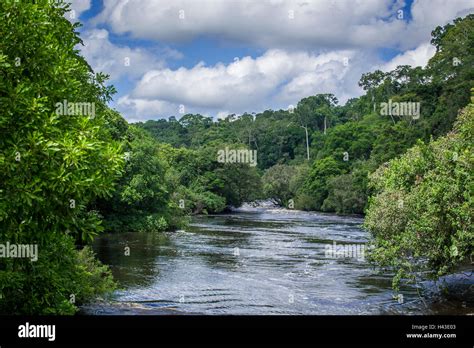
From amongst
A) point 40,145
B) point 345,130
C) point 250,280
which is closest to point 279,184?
point 345,130

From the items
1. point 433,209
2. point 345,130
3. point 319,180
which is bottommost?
point 433,209

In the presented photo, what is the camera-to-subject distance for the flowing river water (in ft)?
76.4

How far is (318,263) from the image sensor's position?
35219 mm

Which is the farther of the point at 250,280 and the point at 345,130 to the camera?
the point at 345,130

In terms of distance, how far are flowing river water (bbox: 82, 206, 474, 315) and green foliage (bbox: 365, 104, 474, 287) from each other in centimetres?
213

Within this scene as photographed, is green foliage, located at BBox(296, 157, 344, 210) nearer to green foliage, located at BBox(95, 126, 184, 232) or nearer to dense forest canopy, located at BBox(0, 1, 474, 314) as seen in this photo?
dense forest canopy, located at BBox(0, 1, 474, 314)

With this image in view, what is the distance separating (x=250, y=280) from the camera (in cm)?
2966

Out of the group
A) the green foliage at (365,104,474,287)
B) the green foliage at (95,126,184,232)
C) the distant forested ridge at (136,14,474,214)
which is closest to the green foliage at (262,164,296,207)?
the distant forested ridge at (136,14,474,214)

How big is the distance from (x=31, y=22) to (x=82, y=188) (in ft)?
10.7

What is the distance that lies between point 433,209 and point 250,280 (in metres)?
11.4

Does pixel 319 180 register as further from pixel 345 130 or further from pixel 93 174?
pixel 93 174

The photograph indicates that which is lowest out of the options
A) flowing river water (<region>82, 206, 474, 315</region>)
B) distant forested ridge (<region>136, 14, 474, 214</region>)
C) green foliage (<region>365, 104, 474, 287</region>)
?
flowing river water (<region>82, 206, 474, 315</region>)

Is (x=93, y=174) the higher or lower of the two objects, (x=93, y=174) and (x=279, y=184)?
the lower

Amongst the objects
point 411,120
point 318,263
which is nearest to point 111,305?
point 318,263
